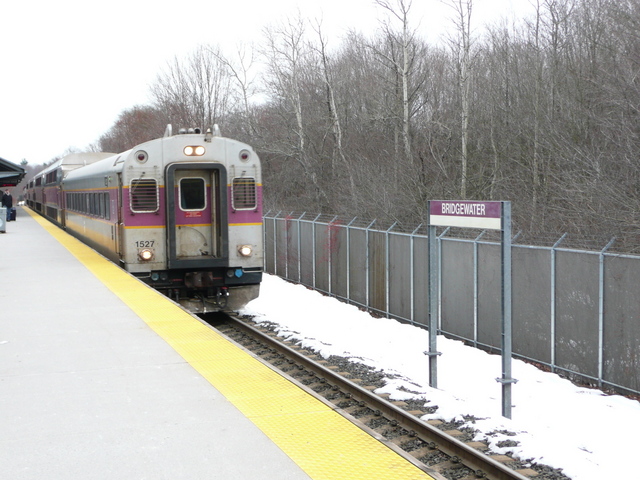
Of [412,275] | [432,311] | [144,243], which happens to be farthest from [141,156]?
[432,311]

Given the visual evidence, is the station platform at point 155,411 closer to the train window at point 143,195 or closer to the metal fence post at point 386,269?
the train window at point 143,195

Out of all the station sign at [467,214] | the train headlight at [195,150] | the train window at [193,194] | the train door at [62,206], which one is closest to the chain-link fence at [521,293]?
the station sign at [467,214]

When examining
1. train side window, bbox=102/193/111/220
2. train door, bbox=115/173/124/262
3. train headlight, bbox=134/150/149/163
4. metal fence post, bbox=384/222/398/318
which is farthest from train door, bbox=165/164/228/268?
metal fence post, bbox=384/222/398/318

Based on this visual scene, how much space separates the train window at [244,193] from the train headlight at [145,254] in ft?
5.73

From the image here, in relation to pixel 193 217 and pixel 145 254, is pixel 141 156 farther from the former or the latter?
pixel 145 254

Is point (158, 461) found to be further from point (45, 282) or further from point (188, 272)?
point (45, 282)

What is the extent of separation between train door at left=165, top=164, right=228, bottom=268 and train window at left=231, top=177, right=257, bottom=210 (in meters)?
0.28

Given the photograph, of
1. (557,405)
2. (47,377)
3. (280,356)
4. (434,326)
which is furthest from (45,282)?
(557,405)

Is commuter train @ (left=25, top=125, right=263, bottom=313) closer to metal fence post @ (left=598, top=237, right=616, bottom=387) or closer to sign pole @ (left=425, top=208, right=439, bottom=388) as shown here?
sign pole @ (left=425, top=208, right=439, bottom=388)

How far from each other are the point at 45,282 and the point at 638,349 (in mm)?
10835

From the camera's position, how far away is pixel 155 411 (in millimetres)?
6328

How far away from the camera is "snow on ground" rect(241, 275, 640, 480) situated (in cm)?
650

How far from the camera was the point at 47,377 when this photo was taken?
7586 mm

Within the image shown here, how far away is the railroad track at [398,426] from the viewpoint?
588cm
